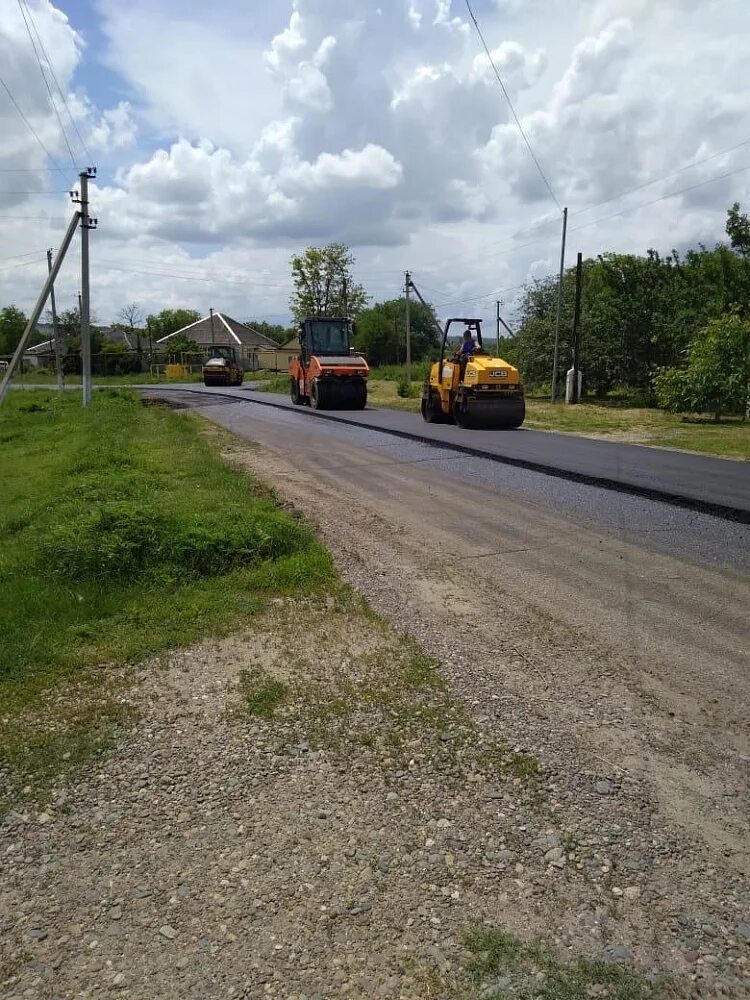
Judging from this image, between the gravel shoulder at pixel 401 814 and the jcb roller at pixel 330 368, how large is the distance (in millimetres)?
17268

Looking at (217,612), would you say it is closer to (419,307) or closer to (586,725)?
(586,725)

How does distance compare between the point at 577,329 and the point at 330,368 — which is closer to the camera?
the point at 330,368

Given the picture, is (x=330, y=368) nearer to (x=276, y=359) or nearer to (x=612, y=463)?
(x=612, y=463)

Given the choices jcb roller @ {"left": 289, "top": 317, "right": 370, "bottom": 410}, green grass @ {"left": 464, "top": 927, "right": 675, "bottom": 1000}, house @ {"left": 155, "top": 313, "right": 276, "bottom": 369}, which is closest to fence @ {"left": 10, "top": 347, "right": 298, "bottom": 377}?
house @ {"left": 155, "top": 313, "right": 276, "bottom": 369}

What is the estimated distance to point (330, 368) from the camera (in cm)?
2198

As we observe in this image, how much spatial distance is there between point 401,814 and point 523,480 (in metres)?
7.59

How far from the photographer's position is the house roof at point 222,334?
77938 millimetres

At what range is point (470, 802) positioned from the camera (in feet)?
10.2

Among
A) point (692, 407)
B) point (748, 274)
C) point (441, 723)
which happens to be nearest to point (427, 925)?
point (441, 723)

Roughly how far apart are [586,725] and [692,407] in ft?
65.2

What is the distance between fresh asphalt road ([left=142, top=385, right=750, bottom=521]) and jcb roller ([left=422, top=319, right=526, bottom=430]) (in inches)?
15.0

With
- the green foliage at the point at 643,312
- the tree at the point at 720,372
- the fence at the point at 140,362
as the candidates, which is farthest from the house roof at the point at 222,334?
the tree at the point at 720,372

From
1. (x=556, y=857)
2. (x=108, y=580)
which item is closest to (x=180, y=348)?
(x=108, y=580)

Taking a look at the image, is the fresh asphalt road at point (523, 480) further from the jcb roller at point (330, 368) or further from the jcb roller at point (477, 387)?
the jcb roller at point (330, 368)
